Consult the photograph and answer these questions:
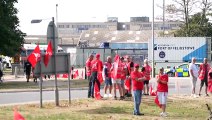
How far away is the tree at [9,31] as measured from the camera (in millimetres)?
37219

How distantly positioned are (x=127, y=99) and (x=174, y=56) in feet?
92.4

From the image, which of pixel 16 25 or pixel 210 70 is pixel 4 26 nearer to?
pixel 16 25

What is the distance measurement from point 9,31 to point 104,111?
21579 millimetres

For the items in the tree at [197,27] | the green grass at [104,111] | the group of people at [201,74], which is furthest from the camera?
the tree at [197,27]

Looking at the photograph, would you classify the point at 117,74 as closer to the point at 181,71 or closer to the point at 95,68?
the point at 95,68

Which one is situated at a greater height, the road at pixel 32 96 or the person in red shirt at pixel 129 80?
the person in red shirt at pixel 129 80

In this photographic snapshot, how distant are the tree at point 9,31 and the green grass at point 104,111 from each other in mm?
18025

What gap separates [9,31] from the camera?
37.5 meters

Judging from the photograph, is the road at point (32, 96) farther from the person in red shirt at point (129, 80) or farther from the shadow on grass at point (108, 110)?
the shadow on grass at point (108, 110)

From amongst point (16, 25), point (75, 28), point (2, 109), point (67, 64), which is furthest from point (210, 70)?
point (75, 28)

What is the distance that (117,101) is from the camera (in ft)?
65.8

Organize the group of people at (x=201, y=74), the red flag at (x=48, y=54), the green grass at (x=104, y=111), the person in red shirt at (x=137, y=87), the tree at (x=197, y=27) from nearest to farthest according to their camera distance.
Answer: the green grass at (x=104, y=111) → the person in red shirt at (x=137, y=87) → the red flag at (x=48, y=54) → the group of people at (x=201, y=74) → the tree at (x=197, y=27)

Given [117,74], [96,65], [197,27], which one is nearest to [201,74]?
[117,74]

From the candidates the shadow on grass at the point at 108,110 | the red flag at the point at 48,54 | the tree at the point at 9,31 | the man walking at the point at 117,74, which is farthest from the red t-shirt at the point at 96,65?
the tree at the point at 9,31
